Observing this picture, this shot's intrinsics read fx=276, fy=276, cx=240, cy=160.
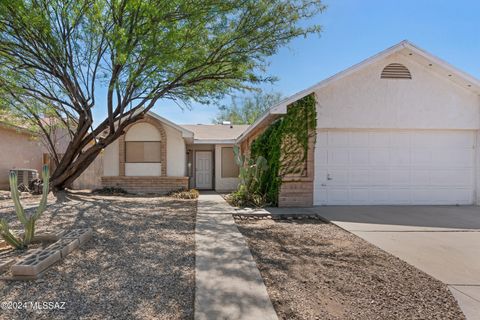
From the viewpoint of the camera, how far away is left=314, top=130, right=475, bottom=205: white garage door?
9.16 m

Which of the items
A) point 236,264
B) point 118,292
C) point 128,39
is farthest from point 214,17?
point 118,292

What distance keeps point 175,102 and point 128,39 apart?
3.96 m

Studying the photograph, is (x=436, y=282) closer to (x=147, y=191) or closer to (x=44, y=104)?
(x=147, y=191)

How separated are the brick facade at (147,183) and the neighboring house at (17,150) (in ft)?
19.2

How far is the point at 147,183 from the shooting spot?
13.5m

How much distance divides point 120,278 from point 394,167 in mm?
8936

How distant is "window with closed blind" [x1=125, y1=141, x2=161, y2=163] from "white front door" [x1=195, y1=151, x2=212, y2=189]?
283 centimetres

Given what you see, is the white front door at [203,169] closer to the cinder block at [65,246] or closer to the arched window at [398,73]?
the arched window at [398,73]

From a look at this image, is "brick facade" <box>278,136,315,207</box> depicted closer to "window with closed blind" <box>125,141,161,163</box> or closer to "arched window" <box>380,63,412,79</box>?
"arched window" <box>380,63,412,79</box>

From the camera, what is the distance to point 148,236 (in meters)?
5.54

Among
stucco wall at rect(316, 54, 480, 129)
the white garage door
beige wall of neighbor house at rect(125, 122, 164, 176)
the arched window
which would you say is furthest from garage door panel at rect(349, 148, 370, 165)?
beige wall of neighbor house at rect(125, 122, 164, 176)

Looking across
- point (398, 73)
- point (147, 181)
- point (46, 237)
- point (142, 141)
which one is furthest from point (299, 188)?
point (142, 141)

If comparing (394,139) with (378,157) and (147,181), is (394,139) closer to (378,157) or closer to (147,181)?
(378,157)

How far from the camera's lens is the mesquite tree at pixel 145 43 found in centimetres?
784
